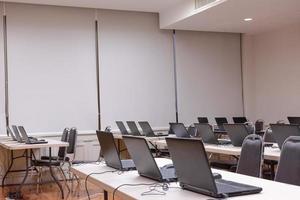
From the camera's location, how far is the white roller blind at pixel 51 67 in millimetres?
7875

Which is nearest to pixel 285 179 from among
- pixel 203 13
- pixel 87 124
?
pixel 203 13

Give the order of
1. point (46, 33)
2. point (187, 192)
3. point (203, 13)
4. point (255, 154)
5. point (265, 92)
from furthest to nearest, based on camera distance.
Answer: point (265, 92) < point (46, 33) < point (203, 13) < point (255, 154) < point (187, 192)

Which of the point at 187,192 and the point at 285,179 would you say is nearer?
the point at 187,192

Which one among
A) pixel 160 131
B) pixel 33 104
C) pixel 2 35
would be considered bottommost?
pixel 160 131

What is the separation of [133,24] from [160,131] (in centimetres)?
226

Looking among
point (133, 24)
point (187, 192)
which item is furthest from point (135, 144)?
point (133, 24)

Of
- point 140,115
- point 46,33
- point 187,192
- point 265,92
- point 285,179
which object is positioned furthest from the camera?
point 265,92

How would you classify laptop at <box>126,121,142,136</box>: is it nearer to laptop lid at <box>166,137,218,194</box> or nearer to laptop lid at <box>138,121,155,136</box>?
laptop lid at <box>138,121,155,136</box>

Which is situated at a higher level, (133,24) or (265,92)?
(133,24)

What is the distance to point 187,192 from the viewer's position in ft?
7.39

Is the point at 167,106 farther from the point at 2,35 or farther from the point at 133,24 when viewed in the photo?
the point at 2,35

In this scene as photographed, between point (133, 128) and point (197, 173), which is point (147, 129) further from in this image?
point (197, 173)

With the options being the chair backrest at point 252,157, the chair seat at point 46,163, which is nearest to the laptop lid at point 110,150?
the chair backrest at point 252,157

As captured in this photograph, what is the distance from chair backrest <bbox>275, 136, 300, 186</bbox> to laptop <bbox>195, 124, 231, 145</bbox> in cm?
272
